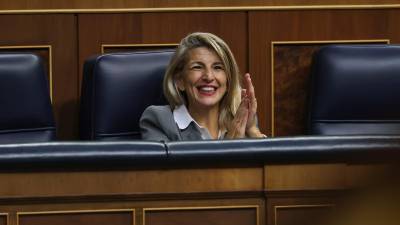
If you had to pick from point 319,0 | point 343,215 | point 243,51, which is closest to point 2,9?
point 243,51

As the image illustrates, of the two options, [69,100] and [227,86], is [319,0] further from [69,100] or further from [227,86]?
[69,100]

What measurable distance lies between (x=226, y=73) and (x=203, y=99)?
0.07m

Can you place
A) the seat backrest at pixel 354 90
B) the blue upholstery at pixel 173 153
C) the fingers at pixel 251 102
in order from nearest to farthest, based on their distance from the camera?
the blue upholstery at pixel 173 153 → the fingers at pixel 251 102 → the seat backrest at pixel 354 90

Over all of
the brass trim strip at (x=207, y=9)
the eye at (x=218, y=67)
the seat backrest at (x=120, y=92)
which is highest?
the brass trim strip at (x=207, y=9)

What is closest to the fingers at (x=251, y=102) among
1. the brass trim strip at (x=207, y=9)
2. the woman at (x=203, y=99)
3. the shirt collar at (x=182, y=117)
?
the woman at (x=203, y=99)

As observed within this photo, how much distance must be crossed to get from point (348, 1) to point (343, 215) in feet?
4.90

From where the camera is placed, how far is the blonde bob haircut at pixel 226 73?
4.22ft

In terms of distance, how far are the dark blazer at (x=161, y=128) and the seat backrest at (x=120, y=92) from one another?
71mm

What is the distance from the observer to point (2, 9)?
149 cm

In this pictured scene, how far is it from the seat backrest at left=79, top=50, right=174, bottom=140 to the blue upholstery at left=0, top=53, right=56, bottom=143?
9cm

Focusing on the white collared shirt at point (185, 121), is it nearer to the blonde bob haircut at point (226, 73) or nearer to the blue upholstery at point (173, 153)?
the blonde bob haircut at point (226, 73)

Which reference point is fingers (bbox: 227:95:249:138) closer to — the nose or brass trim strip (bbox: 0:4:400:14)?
the nose

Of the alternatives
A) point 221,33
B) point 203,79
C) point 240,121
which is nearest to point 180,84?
point 203,79

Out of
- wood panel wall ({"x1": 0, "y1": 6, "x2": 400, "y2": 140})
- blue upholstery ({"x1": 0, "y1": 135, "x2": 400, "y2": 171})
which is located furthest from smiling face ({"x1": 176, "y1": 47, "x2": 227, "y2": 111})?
blue upholstery ({"x1": 0, "y1": 135, "x2": 400, "y2": 171})
